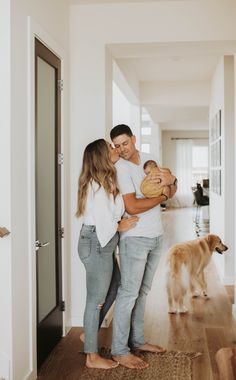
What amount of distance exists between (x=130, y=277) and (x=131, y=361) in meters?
0.56

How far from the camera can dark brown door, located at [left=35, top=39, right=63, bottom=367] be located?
122 inches

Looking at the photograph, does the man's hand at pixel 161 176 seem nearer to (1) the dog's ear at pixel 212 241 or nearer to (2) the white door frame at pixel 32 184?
(2) the white door frame at pixel 32 184

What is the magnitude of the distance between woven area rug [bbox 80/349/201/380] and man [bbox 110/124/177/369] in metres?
0.07

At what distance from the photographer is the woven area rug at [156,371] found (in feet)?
9.73

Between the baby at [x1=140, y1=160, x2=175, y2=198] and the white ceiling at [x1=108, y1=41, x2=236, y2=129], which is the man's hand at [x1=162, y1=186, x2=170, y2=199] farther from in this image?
the white ceiling at [x1=108, y1=41, x2=236, y2=129]

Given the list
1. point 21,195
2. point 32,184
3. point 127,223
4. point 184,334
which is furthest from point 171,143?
point 21,195

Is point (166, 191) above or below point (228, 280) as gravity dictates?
above

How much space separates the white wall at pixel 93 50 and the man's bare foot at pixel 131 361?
0.82 metres

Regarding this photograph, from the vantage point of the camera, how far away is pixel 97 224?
2924 millimetres

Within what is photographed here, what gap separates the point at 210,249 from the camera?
16.0 ft

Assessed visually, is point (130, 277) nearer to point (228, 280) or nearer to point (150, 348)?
point (150, 348)

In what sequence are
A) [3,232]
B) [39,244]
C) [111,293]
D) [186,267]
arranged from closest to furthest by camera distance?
[3,232] < [39,244] < [111,293] < [186,267]

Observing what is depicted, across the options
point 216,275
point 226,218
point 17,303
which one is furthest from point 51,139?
point 216,275

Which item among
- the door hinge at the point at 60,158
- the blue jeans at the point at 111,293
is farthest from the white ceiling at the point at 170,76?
the blue jeans at the point at 111,293
